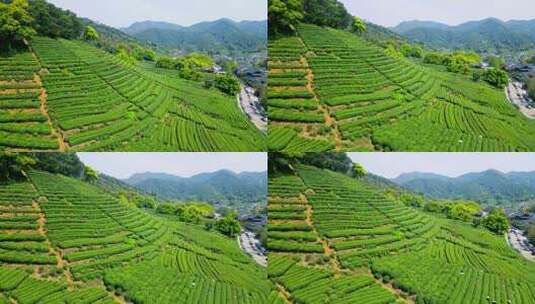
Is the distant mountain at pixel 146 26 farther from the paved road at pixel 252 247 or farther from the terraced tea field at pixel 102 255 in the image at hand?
the paved road at pixel 252 247

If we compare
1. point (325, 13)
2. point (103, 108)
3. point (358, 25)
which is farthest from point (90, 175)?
point (358, 25)

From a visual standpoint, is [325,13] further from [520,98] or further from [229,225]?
[229,225]

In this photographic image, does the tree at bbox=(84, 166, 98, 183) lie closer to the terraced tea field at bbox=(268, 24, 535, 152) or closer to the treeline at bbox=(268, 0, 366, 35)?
the terraced tea field at bbox=(268, 24, 535, 152)

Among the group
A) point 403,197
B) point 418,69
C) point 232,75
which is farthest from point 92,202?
point 418,69

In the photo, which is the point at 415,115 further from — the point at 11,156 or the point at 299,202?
the point at 11,156

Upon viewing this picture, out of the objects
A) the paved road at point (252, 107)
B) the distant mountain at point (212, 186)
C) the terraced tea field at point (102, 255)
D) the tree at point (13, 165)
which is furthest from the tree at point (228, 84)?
the tree at point (13, 165)

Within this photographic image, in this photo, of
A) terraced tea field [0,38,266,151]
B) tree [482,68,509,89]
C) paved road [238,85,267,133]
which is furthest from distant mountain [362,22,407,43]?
terraced tea field [0,38,266,151]

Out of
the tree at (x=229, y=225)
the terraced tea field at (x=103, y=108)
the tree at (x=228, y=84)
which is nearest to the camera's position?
the terraced tea field at (x=103, y=108)
